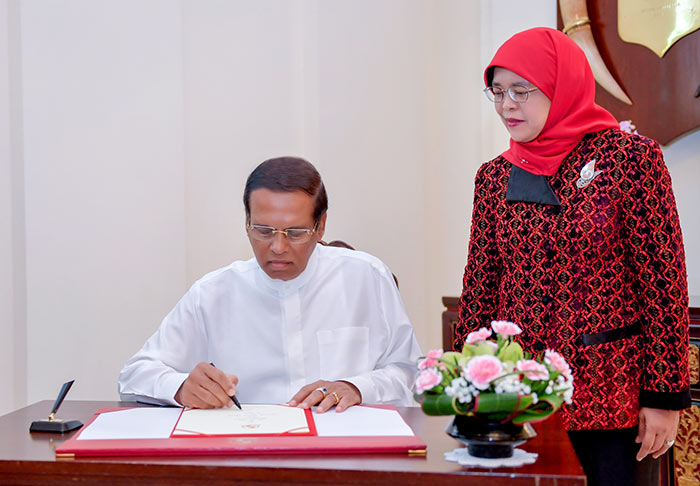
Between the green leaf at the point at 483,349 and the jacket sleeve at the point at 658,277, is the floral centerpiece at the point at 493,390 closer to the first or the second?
the green leaf at the point at 483,349

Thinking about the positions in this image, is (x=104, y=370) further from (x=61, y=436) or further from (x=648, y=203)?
(x=648, y=203)

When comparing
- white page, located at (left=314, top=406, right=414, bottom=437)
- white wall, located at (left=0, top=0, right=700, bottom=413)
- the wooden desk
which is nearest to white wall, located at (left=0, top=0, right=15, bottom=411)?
white wall, located at (left=0, top=0, right=700, bottom=413)

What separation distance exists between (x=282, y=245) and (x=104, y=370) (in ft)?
6.38

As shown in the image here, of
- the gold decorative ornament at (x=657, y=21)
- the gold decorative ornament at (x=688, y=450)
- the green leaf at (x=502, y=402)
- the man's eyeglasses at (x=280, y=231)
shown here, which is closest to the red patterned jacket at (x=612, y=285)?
the man's eyeglasses at (x=280, y=231)

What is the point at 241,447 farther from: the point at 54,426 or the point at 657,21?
the point at 657,21

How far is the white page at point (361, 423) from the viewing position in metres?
1.64

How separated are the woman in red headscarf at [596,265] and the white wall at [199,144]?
1953 millimetres

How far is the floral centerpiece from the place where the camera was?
1.35 meters

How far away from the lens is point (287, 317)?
98.0 inches

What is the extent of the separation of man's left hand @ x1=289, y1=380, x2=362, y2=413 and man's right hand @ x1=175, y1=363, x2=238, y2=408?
0.51ft

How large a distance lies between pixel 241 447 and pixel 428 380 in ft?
1.32

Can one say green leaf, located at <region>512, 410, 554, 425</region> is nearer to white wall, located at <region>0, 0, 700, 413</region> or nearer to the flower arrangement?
the flower arrangement

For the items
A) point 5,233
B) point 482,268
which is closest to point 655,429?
point 482,268

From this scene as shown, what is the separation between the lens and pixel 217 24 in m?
4.11
